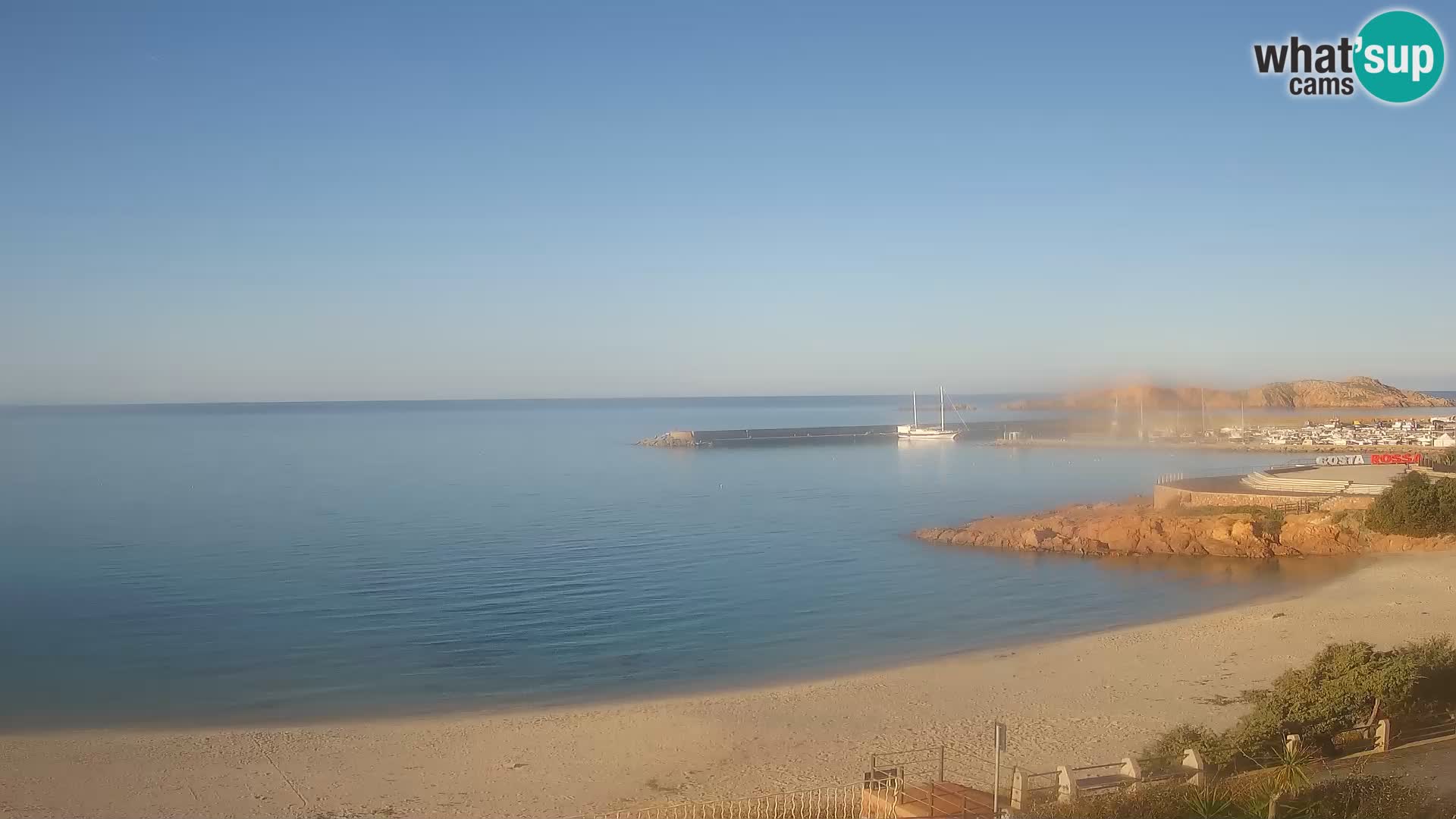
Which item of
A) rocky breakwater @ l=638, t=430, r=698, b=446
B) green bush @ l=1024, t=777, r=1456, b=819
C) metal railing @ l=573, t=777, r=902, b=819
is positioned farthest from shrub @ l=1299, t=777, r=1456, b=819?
rocky breakwater @ l=638, t=430, r=698, b=446

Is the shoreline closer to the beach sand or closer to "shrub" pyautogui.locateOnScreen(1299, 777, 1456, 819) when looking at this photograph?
the beach sand

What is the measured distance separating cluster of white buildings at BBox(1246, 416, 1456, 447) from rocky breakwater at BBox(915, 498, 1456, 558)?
3428 cm

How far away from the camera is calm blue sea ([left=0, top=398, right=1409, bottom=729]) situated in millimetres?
20375

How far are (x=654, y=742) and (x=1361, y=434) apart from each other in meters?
74.5

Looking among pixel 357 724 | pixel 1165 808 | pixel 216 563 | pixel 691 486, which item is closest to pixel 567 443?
pixel 691 486

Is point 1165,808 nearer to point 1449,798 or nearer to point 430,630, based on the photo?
point 1449,798

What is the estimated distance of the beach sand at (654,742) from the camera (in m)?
13.8

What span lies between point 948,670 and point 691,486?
4295 cm

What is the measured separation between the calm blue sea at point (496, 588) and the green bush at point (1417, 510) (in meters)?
3.64

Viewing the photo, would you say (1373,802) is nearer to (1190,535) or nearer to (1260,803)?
(1260,803)

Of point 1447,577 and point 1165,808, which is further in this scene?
point 1447,577

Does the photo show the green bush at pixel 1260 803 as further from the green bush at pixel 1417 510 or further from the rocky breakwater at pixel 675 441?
the rocky breakwater at pixel 675 441

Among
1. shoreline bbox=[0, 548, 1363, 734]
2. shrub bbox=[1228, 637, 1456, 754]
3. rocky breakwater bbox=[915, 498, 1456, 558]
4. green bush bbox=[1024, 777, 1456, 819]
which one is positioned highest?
green bush bbox=[1024, 777, 1456, 819]

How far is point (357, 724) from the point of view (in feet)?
57.1
